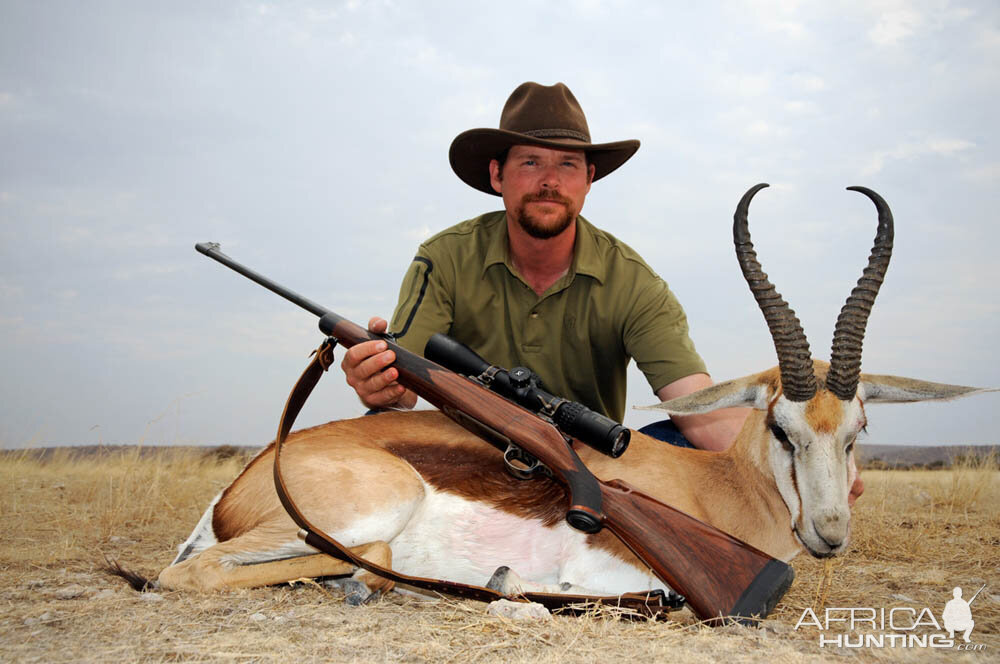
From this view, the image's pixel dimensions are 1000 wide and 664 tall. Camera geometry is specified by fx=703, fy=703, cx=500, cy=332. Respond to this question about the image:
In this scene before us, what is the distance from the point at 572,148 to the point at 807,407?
2694 mm

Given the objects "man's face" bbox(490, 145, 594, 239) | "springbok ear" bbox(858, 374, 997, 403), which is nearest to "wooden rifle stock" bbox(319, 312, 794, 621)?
"springbok ear" bbox(858, 374, 997, 403)

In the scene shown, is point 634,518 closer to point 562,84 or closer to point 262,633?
point 262,633

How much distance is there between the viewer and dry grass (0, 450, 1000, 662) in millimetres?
2637

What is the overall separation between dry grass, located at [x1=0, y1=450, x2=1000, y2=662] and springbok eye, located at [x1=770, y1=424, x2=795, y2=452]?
0.85m

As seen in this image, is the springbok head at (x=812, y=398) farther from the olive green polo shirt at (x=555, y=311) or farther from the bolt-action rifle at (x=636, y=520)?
the olive green polo shirt at (x=555, y=311)

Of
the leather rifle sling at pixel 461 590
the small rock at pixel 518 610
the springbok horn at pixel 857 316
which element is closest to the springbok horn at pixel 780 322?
the springbok horn at pixel 857 316

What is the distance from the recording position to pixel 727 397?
3.91 meters

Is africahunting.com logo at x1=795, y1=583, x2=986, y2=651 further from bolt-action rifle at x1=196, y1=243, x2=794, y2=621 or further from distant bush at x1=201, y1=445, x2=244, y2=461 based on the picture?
distant bush at x1=201, y1=445, x2=244, y2=461

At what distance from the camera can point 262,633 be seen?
2807 mm

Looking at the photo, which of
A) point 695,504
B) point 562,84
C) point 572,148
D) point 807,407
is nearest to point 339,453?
point 695,504

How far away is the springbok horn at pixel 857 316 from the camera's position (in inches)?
142

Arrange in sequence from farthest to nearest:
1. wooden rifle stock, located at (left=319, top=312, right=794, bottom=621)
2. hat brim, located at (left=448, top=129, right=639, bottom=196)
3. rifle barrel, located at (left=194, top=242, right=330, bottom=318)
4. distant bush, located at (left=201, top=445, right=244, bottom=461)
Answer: distant bush, located at (left=201, top=445, right=244, bottom=461) → hat brim, located at (left=448, top=129, right=639, bottom=196) → rifle barrel, located at (left=194, top=242, right=330, bottom=318) → wooden rifle stock, located at (left=319, top=312, right=794, bottom=621)

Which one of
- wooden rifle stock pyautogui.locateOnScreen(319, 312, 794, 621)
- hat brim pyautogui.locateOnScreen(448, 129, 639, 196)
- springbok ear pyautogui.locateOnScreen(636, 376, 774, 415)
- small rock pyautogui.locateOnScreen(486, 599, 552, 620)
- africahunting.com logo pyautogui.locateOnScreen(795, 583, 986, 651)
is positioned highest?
hat brim pyautogui.locateOnScreen(448, 129, 639, 196)

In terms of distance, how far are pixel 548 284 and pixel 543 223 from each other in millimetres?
556
